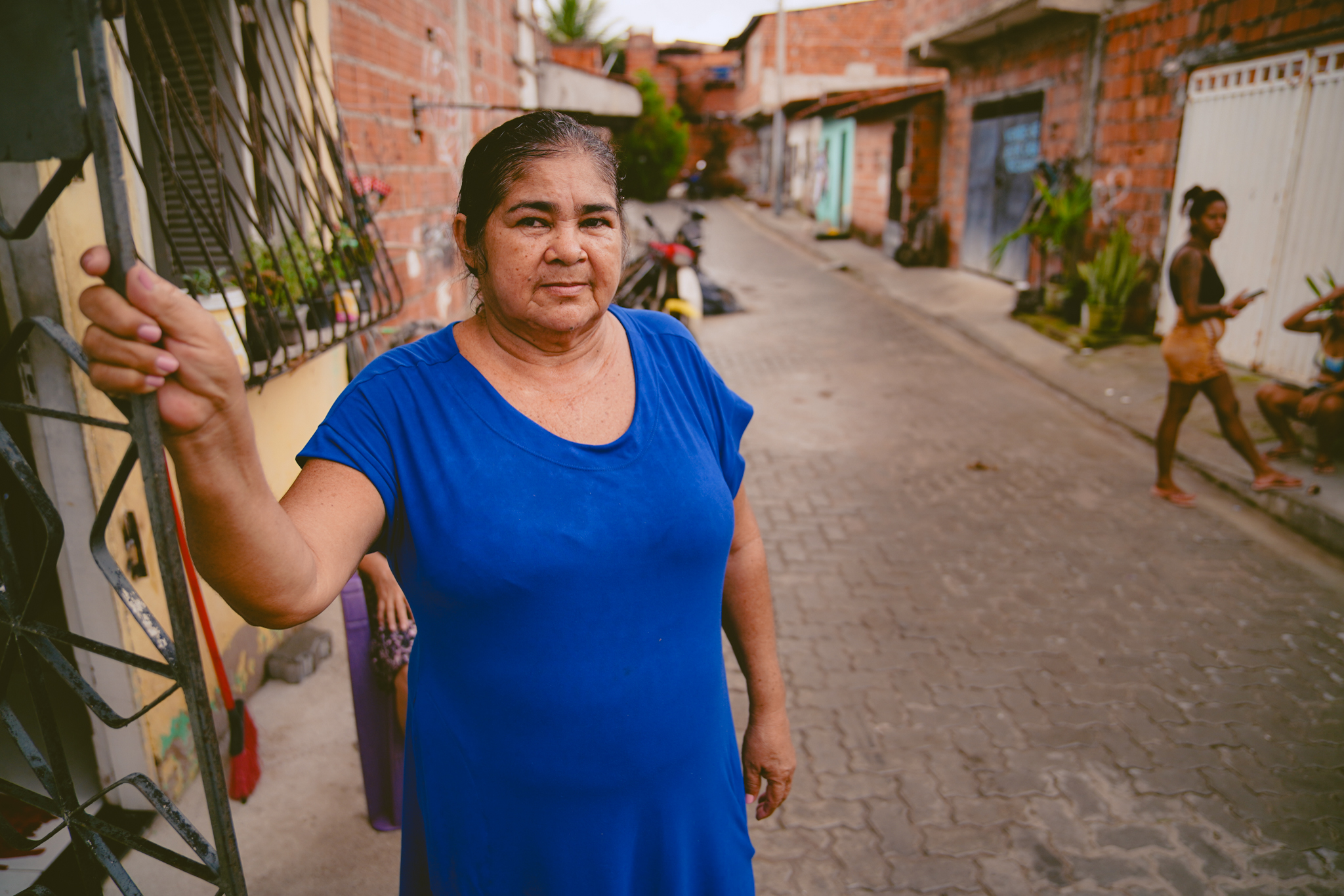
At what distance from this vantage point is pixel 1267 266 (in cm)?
776

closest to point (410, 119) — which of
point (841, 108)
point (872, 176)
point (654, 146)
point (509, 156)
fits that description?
→ point (509, 156)

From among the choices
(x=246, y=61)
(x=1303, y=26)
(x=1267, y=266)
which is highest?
(x=1303, y=26)

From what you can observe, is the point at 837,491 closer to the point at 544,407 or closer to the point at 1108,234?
the point at 544,407

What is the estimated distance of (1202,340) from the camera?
511cm

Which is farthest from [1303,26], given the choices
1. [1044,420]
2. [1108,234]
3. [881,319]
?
[881,319]

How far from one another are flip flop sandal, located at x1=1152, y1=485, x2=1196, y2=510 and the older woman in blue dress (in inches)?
193

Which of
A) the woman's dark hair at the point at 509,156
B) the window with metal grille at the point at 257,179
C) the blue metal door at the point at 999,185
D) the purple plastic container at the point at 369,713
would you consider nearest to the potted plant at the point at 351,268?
the window with metal grille at the point at 257,179

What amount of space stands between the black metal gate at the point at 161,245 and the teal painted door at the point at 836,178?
1899cm

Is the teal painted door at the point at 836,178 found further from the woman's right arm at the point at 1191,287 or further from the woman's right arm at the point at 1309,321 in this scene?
the woman's right arm at the point at 1191,287

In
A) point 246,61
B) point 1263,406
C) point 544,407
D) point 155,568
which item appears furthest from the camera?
point 1263,406

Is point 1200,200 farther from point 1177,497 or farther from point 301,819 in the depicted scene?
point 301,819

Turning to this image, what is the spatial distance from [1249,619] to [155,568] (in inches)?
182

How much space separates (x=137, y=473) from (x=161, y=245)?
1172 millimetres

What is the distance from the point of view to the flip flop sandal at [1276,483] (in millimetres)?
5242
